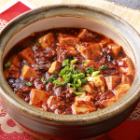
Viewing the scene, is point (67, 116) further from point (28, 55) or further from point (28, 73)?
point (28, 55)

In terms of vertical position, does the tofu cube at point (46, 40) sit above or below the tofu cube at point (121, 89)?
above

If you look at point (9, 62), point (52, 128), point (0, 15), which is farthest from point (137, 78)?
point (0, 15)

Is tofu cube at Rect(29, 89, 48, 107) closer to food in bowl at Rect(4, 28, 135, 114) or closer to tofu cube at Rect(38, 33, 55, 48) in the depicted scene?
food in bowl at Rect(4, 28, 135, 114)

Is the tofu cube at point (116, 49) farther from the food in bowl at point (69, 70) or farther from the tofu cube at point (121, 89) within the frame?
the tofu cube at point (121, 89)

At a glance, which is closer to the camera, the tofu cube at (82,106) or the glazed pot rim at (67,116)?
the glazed pot rim at (67,116)

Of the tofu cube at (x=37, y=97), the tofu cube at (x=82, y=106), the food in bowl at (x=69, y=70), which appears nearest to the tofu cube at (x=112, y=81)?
the food in bowl at (x=69, y=70)

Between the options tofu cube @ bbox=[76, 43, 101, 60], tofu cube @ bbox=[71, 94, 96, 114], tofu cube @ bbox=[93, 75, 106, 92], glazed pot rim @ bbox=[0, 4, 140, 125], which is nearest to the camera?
glazed pot rim @ bbox=[0, 4, 140, 125]

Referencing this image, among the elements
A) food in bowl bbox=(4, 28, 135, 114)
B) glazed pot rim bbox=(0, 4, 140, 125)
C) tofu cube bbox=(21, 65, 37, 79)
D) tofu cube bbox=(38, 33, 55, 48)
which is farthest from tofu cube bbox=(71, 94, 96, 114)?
tofu cube bbox=(38, 33, 55, 48)

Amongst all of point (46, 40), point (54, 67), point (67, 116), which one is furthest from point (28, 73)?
point (67, 116)
